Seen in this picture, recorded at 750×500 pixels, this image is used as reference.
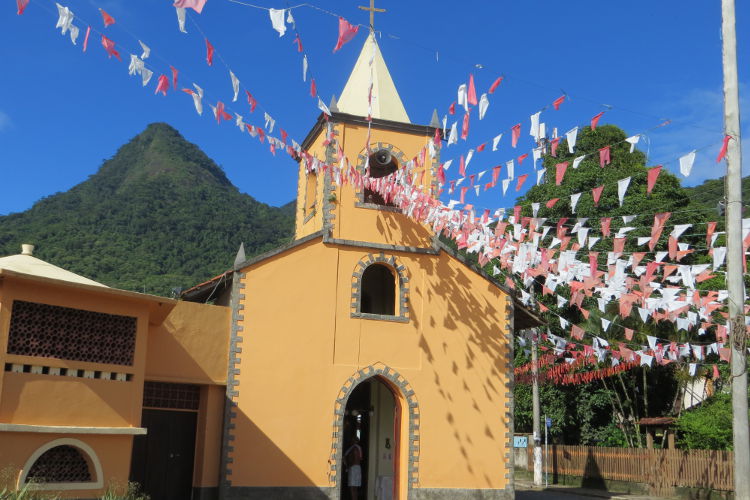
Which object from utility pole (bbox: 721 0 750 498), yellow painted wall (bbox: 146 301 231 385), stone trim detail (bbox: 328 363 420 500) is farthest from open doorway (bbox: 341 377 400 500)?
utility pole (bbox: 721 0 750 498)

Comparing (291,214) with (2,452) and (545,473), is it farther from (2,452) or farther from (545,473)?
(2,452)

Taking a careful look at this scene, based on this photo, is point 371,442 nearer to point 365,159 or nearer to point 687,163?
point 365,159

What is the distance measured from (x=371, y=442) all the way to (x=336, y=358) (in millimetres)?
3691

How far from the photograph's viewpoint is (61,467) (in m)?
12.8

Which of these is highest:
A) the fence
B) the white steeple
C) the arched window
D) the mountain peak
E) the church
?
the mountain peak

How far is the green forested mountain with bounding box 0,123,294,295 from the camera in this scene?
4909cm

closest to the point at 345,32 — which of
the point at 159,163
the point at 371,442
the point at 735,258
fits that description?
the point at 735,258

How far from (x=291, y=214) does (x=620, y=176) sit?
50757 mm

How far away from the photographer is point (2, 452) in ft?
39.4

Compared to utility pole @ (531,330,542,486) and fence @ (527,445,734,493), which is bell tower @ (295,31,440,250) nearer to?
utility pole @ (531,330,542,486)

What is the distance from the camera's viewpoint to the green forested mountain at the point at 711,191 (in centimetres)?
3991

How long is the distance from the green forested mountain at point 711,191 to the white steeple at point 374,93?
2167cm

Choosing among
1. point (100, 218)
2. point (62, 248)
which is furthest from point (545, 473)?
point (100, 218)

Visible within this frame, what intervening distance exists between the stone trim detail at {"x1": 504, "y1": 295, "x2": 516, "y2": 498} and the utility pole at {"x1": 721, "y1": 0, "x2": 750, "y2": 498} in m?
8.96
